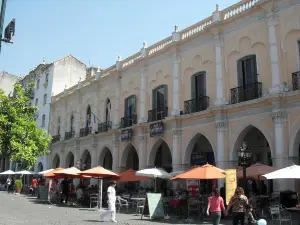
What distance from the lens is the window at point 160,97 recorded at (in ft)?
81.6

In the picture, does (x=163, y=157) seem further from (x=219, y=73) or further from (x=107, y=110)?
(x=219, y=73)

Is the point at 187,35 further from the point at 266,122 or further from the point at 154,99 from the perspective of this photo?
the point at 266,122

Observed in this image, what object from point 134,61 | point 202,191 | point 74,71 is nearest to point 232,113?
point 202,191

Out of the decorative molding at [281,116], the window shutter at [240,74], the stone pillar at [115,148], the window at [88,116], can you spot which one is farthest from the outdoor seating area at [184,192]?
the window at [88,116]

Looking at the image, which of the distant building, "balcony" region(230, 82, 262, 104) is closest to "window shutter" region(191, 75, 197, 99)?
"balcony" region(230, 82, 262, 104)

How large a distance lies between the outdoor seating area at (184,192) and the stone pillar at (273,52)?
12.7 feet

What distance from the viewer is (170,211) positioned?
19078 mm

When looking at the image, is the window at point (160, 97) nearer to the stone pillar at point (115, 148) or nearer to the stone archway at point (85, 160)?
the stone pillar at point (115, 148)

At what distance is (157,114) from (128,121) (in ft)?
11.6

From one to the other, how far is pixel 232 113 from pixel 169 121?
4836 mm

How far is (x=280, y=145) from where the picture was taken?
17078mm

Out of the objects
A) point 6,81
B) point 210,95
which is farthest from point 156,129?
point 6,81

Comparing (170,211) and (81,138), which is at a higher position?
(81,138)

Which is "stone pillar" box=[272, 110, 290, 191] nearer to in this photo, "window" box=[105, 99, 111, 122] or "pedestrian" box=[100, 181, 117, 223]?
"pedestrian" box=[100, 181, 117, 223]
